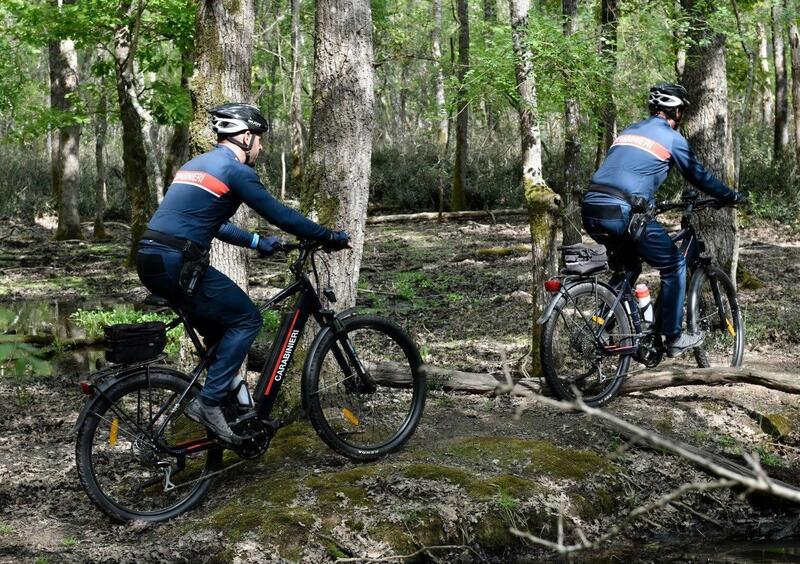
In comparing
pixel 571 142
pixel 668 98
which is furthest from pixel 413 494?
pixel 571 142

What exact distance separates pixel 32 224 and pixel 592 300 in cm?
2302

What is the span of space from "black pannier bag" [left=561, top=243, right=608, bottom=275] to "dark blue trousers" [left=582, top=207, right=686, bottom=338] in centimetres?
14

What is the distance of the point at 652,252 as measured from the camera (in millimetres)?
6949

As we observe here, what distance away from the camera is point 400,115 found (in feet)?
169

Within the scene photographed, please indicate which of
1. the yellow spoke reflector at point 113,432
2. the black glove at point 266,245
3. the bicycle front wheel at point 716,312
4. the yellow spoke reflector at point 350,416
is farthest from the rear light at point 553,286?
the yellow spoke reflector at point 113,432

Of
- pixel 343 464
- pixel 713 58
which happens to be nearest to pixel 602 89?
pixel 713 58

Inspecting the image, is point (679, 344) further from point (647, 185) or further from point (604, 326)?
point (647, 185)

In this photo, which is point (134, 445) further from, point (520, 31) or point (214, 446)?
point (520, 31)

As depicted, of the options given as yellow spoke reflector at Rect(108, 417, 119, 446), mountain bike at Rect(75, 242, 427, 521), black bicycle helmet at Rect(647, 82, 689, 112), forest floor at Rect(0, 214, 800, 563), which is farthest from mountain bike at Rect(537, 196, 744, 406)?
yellow spoke reflector at Rect(108, 417, 119, 446)

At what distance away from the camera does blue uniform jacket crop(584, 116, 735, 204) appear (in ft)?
22.3

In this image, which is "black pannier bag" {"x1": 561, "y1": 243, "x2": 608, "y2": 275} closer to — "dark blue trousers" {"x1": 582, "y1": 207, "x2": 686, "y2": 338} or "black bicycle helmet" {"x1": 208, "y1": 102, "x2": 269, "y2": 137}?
"dark blue trousers" {"x1": 582, "y1": 207, "x2": 686, "y2": 338}

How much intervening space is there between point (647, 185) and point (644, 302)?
3.03 ft

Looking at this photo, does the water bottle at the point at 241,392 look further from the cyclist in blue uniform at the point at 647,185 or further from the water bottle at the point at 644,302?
the water bottle at the point at 644,302

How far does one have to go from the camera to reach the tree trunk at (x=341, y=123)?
6.55m
